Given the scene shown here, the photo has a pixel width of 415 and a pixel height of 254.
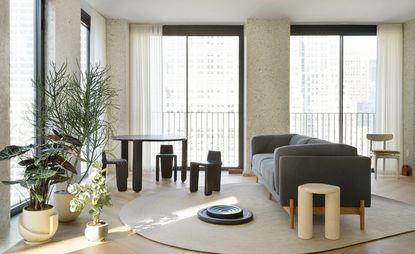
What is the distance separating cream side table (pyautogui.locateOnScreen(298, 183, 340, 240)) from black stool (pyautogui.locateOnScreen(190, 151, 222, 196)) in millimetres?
1826

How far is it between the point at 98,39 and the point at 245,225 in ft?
13.7

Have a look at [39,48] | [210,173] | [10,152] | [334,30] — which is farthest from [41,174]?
[334,30]

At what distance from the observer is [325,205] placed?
3322 mm

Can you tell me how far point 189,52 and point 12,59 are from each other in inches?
148

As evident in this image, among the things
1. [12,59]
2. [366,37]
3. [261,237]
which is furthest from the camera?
[366,37]

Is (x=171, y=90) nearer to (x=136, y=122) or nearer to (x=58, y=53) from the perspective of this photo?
(x=136, y=122)

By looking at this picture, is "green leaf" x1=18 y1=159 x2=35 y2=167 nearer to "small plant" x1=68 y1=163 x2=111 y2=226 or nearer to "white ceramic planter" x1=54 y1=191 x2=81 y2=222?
"small plant" x1=68 y1=163 x2=111 y2=226

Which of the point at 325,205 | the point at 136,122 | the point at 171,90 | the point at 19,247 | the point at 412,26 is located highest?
the point at 412,26

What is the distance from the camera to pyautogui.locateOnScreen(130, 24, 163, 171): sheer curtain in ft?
22.8

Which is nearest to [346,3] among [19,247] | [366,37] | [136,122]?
[366,37]

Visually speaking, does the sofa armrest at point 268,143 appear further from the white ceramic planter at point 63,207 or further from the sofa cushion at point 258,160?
the white ceramic planter at point 63,207

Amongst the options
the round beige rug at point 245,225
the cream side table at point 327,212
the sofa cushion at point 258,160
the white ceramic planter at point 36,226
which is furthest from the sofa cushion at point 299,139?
the white ceramic planter at point 36,226

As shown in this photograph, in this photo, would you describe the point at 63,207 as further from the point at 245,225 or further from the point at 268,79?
the point at 268,79

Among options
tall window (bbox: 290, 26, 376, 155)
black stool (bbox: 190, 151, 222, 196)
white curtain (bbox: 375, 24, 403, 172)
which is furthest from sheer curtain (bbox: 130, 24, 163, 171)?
white curtain (bbox: 375, 24, 403, 172)
